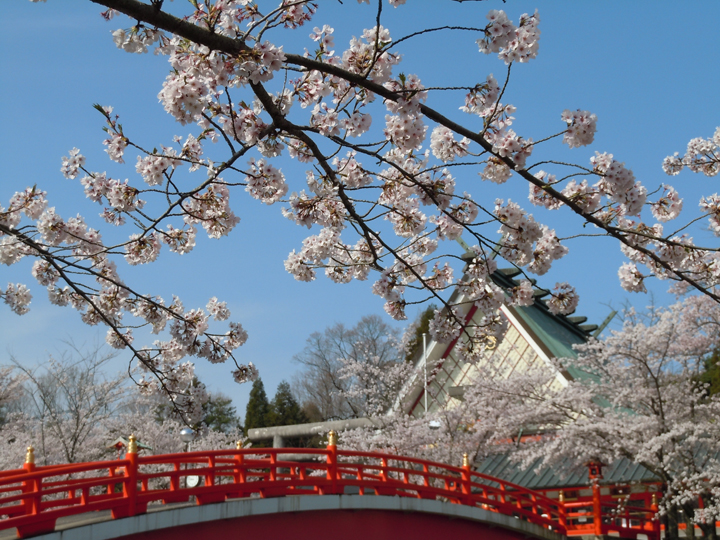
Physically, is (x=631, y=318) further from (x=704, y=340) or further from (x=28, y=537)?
(x=28, y=537)

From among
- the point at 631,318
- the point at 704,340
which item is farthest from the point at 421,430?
the point at 704,340

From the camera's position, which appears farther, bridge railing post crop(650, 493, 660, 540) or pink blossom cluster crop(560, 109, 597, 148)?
bridge railing post crop(650, 493, 660, 540)

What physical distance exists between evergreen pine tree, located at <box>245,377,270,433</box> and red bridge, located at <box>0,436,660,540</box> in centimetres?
2621

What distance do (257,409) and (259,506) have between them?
31039 millimetres

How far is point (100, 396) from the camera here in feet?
65.7

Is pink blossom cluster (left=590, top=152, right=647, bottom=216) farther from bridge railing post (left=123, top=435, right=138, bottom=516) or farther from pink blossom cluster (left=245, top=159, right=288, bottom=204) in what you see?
bridge railing post (left=123, top=435, right=138, bottom=516)

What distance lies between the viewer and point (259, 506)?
8.84 meters

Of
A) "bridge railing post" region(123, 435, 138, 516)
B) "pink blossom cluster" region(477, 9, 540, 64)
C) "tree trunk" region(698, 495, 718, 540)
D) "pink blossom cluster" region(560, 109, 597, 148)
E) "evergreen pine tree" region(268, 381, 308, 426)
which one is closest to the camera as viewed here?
"pink blossom cluster" region(477, 9, 540, 64)

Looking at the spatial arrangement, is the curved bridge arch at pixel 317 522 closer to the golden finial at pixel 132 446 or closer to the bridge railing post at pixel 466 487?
the bridge railing post at pixel 466 487

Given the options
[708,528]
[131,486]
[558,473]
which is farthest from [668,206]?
[558,473]

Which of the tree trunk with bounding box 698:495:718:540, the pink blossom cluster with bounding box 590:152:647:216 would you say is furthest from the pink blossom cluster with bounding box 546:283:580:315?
the tree trunk with bounding box 698:495:718:540

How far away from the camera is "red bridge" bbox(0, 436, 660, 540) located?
6.96 m

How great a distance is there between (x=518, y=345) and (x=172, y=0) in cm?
1861

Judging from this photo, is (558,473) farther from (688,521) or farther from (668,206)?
(668,206)
